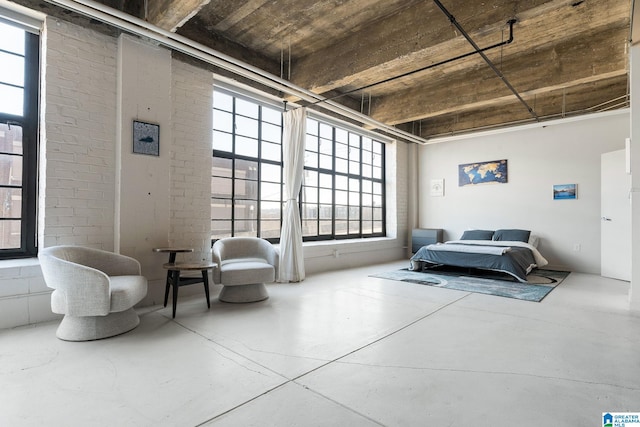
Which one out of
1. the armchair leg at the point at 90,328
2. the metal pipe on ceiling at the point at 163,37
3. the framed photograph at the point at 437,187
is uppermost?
the metal pipe on ceiling at the point at 163,37

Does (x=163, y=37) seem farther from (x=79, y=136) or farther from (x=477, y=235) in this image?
(x=477, y=235)

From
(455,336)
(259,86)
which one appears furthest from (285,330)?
(259,86)

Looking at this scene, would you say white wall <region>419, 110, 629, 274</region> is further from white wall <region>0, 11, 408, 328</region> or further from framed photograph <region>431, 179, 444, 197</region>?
white wall <region>0, 11, 408, 328</region>

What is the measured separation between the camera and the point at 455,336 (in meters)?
2.89

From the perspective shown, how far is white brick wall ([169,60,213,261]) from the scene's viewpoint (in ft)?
13.9

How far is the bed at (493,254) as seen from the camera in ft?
17.4

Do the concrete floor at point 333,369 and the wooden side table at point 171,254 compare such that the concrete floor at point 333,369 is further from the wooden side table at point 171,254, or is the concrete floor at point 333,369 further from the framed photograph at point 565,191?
the framed photograph at point 565,191

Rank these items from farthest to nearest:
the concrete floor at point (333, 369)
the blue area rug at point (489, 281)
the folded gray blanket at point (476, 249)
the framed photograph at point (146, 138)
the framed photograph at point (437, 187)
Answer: the framed photograph at point (437, 187) < the folded gray blanket at point (476, 249) < the blue area rug at point (489, 281) < the framed photograph at point (146, 138) < the concrete floor at point (333, 369)

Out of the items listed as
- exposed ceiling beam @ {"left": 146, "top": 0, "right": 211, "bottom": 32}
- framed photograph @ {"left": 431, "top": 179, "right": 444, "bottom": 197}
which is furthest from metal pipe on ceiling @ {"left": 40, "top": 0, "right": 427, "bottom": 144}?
framed photograph @ {"left": 431, "top": 179, "right": 444, "bottom": 197}

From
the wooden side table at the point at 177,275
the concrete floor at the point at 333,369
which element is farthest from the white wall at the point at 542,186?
the wooden side table at the point at 177,275

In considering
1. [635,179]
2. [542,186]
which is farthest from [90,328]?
[542,186]

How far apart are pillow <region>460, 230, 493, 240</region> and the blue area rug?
1.09 metres

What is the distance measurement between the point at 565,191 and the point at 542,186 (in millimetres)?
404

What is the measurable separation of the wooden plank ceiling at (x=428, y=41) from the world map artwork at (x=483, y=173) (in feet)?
5.78
